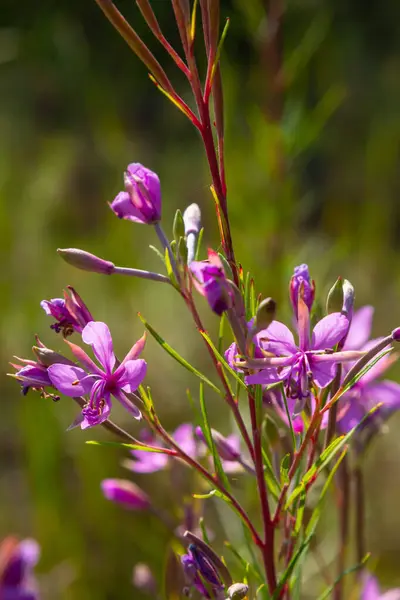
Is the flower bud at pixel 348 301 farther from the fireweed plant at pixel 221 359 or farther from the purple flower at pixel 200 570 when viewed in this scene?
the purple flower at pixel 200 570

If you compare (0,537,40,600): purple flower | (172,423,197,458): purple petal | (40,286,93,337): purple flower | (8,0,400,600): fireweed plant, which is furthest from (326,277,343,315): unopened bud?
(0,537,40,600): purple flower

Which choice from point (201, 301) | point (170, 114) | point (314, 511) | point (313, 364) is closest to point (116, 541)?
point (201, 301)

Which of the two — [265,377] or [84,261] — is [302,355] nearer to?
[265,377]

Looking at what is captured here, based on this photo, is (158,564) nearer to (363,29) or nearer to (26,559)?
(26,559)

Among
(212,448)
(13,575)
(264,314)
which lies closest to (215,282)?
(264,314)

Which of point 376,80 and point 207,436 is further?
point 376,80
